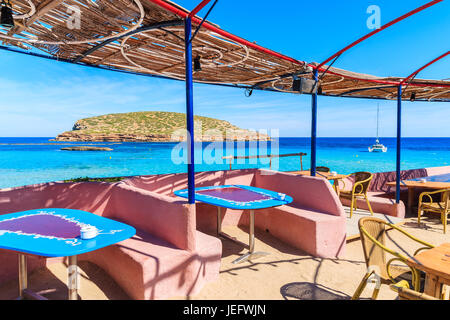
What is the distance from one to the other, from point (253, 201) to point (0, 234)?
8.29 ft

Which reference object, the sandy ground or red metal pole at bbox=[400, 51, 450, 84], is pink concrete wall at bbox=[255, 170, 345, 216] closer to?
the sandy ground

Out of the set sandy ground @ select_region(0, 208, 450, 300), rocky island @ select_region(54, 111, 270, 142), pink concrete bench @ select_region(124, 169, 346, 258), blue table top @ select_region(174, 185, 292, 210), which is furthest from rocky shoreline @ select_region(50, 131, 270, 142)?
sandy ground @ select_region(0, 208, 450, 300)

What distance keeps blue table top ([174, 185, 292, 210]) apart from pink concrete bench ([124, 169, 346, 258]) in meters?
0.55

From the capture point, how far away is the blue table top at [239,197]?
3213 millimetres

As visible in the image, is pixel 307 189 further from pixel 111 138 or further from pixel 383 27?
pixel 111 138

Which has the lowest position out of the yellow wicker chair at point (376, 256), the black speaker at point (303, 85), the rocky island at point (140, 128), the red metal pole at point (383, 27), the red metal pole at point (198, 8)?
the yellow wicker chair at point (376, 256)

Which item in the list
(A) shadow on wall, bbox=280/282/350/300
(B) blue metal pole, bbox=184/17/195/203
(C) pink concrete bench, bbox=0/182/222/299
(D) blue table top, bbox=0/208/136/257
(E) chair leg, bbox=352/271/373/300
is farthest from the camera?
(B) blue metal pole, bbox=184/17/195/203

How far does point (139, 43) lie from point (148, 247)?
257 centimetres

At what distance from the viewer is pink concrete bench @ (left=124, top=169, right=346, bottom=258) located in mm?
3752

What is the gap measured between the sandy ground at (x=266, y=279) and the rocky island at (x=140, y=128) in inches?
2508

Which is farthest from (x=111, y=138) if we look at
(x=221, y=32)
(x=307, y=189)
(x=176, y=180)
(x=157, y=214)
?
(x=221, y=32)

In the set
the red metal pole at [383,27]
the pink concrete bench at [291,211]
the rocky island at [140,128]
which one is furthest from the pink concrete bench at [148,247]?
the rocky island at [140,128]
